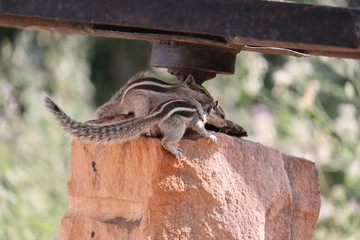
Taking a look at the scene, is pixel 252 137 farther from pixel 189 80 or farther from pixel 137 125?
pixel 137 125

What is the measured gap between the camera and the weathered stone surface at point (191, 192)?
2.41 metres

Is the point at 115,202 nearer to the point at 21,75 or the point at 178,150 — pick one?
the point at 178,150

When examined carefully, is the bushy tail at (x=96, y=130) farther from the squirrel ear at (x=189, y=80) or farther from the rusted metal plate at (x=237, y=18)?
the rusted metal plate at (x=237, y=18)

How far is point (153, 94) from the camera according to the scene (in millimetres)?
2643

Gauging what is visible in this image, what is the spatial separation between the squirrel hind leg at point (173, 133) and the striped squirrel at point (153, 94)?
13 cm

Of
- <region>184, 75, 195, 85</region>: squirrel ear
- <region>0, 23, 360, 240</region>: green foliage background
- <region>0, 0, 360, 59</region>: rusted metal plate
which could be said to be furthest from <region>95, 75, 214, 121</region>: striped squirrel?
<region>0, 23, 360, 240</region>: green foliage background

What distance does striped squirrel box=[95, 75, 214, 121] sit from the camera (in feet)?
8.57

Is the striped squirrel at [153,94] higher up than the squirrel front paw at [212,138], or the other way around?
the striped squirrel at [153,94]

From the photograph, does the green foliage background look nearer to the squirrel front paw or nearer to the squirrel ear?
the squirrel ear

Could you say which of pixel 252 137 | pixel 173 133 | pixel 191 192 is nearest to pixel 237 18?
pixel 173 133

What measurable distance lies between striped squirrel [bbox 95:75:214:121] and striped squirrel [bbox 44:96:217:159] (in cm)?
10

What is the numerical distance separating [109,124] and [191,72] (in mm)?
412

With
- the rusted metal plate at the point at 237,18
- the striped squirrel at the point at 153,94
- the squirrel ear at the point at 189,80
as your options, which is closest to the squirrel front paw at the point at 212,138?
the striped squirrel at the point at 153,94


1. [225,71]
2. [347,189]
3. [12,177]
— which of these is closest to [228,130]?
[225,71]
